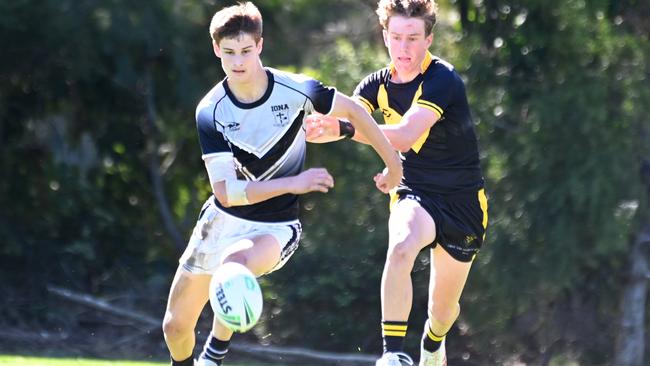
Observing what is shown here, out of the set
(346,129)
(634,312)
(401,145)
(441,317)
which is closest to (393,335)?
(441,317)

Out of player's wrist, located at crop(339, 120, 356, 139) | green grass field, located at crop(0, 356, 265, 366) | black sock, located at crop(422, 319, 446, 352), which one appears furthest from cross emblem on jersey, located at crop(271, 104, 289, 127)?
green grass field, located at crop(0, 356, 265, 366)

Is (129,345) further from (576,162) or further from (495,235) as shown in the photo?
(576,162)

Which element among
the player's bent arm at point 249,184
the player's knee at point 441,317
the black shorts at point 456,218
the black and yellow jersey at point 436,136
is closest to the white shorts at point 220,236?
the player's bent arm at point 249,184

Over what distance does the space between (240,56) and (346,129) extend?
599 millimetres

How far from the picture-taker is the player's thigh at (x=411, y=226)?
590 cm

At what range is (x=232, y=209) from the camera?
5.71 metres

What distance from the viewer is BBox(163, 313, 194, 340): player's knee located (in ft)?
19.0

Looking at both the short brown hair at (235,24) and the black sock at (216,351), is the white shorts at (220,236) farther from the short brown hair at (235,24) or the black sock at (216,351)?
the short brown hair at (235,24)

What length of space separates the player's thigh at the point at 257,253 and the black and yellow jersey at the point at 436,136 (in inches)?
41.5

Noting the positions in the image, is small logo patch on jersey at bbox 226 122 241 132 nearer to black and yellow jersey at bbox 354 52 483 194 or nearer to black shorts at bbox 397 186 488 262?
black and yellow jersey at bbox 354 52 483 194

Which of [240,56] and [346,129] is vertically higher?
[240,56]

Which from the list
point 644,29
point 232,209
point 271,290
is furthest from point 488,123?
point 232,209

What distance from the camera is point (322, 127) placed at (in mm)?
5508

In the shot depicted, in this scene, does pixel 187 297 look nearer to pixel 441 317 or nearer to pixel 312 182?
pixel 312 182
